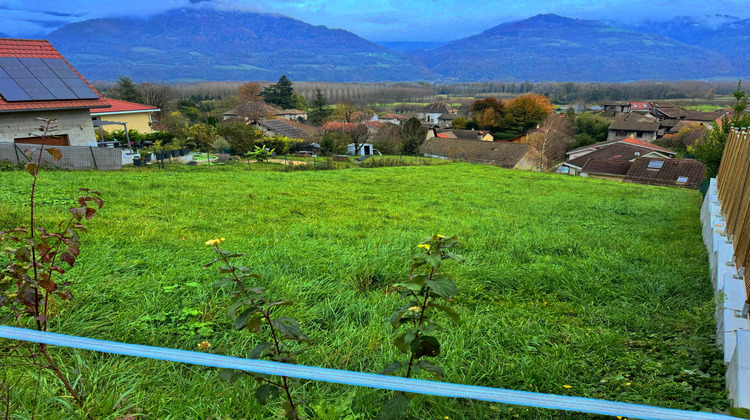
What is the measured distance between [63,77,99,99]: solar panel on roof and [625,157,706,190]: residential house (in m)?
34.0

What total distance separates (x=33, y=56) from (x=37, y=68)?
1.00 metres

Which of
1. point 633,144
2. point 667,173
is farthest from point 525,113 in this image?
point 667,173

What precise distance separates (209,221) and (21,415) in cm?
470

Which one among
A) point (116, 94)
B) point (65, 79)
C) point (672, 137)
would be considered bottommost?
point (672, 137)

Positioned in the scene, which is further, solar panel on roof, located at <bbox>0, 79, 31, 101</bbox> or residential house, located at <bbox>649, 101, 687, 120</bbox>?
residential house, located at <bbox>649, 101, 687, 120</bbox>

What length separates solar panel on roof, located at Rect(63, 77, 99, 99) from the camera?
13.5 meters

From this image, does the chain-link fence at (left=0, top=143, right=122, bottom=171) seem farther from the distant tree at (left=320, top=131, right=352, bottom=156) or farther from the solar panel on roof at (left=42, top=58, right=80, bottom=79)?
the distant tree at (left=320, top=131, right=352, bottom=156)

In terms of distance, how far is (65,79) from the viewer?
1367 centimetres

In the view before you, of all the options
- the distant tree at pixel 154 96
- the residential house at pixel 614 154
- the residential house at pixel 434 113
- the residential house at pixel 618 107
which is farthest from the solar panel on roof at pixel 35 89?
the residential house at pixel 618 107

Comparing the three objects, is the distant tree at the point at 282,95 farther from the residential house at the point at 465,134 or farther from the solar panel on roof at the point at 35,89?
the solar panel on roof at the point at 35,89

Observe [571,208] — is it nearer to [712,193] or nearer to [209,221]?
[712,193]

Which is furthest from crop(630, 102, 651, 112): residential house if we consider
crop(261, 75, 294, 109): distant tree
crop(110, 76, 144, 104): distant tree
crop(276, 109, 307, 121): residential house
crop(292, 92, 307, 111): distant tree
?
crop(110, 76, 144, 104): distant tree

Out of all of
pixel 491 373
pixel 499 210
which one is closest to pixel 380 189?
pixel 499 210

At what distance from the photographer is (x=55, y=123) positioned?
12352 millimetres
